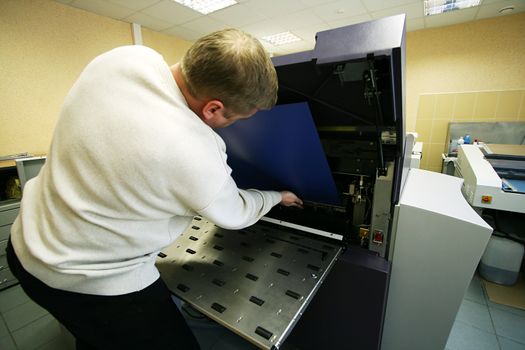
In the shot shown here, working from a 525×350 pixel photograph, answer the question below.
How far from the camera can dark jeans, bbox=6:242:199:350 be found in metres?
0.66

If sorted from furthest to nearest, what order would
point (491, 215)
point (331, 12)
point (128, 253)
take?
point (331, 12) < point (491, 215) < point (128, 253)

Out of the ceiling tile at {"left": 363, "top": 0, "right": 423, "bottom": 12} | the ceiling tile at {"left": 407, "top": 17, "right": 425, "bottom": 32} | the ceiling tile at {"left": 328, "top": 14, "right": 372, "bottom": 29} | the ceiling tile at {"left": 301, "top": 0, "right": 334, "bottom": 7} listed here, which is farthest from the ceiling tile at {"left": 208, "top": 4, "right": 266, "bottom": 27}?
the ceiling tile at {"left": 407, "top": 17, "right": 425, "bottom": 32}

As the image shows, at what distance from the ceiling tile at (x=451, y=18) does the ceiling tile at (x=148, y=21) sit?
370 centimetres

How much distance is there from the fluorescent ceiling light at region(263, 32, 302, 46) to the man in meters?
4.20

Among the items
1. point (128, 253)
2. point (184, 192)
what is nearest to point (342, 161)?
point (184, 192)

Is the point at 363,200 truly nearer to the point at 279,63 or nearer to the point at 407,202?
the point at 407,202

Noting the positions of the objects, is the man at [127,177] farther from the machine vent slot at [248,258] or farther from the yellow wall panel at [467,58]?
the yellow wall panel at [467,58]

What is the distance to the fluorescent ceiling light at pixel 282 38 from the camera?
4269 millimetres

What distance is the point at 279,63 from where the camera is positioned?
67cm

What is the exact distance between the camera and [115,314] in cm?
Result: 67

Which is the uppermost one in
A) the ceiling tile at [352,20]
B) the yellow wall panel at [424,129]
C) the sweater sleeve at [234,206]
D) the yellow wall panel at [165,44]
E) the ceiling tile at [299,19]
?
the ceiling tile at [299,19]

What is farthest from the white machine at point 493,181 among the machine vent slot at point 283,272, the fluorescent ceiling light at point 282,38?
the fluorescent ceiling light at point 282,38

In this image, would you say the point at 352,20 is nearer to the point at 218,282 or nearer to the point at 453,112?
the point at 453,112

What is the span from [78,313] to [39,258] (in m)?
0.19
